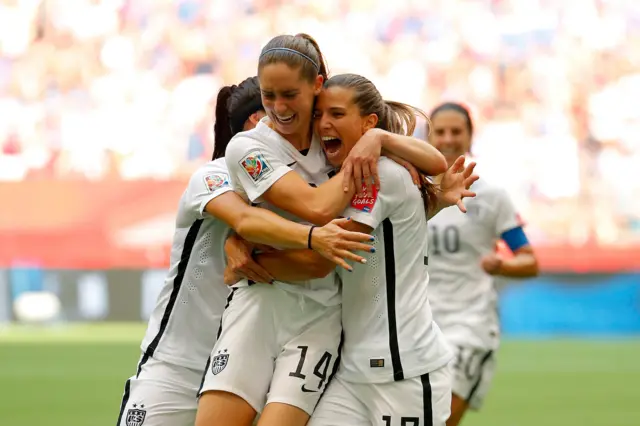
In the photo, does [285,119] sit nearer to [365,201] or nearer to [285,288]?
[365,201]

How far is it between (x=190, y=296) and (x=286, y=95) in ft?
3.46

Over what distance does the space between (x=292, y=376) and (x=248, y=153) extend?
2.86ft

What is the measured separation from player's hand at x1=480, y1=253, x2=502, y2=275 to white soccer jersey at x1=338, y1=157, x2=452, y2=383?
2408 mm

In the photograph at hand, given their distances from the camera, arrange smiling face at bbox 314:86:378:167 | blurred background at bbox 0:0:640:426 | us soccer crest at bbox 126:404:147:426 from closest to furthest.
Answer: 1. smiling face at bbox 314:86:378:167
2. us soccer crest at bbox 126:404:147:426
3. blurred background at bbox 0:0:640:426

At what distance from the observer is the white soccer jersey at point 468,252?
670 cm

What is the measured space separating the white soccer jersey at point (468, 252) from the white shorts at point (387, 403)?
265cm

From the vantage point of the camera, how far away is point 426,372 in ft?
13.0

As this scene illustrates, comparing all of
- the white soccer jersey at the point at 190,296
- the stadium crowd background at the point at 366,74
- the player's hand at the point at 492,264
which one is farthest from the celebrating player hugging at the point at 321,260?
the stadium crowd background at the point at 366,74

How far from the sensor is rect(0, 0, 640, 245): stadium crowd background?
18344 millimetres

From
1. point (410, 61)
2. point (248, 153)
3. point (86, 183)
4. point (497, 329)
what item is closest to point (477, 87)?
point (410, 61)

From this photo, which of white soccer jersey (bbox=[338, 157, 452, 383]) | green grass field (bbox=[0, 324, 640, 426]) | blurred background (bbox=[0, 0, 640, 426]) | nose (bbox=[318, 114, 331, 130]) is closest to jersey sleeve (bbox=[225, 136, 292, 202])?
nose (bbox=[318, 114, 331, 130])

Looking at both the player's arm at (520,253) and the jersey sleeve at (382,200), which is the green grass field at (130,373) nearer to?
the player's arm at (520,253)

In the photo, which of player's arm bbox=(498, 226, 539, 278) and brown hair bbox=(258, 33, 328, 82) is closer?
brown hair bbox=(258, 33, 328, 82)

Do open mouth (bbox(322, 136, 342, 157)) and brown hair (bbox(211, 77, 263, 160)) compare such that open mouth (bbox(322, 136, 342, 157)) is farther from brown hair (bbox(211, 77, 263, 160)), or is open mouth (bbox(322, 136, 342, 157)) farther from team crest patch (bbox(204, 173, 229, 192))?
brown hair (bbox(211, 77, 263, 160))
